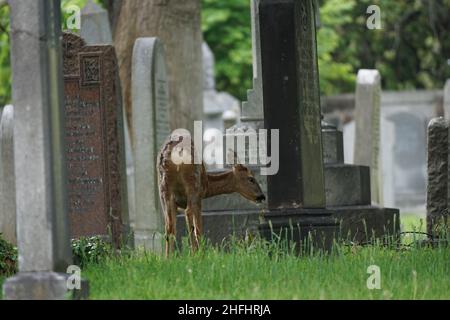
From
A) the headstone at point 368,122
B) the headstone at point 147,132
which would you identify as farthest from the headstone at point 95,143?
the headstone at point 368,122

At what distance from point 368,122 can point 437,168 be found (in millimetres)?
6200

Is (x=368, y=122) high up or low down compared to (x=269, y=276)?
up

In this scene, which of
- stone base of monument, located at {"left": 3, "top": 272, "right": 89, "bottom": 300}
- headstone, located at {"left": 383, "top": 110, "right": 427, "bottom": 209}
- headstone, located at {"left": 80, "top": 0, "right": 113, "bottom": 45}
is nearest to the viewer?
stone base of monument, located at {"left": 3, "top": 272, "right": 89, "bottom": 300}

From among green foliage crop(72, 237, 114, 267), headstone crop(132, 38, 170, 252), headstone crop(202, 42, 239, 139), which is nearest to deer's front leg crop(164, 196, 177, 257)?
green foliage crop(72, 237, 114, 267)

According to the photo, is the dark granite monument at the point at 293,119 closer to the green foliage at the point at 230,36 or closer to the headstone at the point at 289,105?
the headstone at the point at 289,105

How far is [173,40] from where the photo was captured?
60.2 ft

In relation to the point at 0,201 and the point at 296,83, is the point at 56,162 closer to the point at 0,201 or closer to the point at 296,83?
the point at 296,83

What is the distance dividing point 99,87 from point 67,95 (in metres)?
0.34

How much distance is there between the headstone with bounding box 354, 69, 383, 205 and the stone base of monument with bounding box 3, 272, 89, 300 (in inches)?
472

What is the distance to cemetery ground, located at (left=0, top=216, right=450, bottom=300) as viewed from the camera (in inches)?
330

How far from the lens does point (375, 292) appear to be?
8.43 metres

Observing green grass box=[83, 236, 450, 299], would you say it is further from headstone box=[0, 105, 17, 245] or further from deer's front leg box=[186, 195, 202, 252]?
headstone box=[0, 105, 17, 245]

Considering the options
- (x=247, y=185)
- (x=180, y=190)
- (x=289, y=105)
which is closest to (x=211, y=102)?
(x=247, y=185)

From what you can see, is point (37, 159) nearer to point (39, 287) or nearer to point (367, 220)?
point (39, 287)
